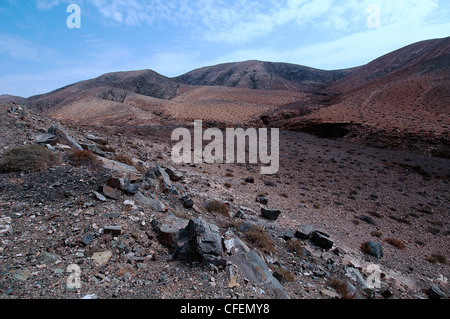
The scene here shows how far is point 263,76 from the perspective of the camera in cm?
10362

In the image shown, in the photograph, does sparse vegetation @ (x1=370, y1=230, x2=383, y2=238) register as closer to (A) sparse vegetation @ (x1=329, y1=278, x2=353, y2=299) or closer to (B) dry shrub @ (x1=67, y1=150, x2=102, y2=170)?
(A) sparse vegetation @ (x1=329, y1=278, x2=353, y2=299)

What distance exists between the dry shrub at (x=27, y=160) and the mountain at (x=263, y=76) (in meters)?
95.8

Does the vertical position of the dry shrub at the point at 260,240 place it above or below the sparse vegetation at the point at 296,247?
above

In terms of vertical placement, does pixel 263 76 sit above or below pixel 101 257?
above

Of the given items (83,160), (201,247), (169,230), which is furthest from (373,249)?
(83,160)

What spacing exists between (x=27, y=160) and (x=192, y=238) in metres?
5.52

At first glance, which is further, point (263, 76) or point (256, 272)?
point (263, 76)

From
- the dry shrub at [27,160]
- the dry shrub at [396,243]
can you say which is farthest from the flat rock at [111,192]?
the dry shrub at [396,243]

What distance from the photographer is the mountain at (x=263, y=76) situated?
99.4 metres

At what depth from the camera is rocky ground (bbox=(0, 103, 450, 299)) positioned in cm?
377

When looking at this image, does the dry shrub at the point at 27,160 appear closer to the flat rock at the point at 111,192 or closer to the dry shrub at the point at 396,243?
the flat rock at the point at 111,192

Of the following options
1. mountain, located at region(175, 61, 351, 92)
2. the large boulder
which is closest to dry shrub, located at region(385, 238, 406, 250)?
the large boulder
